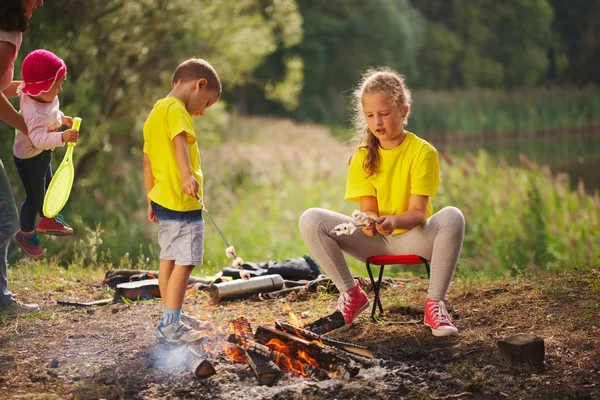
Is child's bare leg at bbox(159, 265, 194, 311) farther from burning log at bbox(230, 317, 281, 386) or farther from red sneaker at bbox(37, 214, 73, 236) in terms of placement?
red sneaker at bbox(37, 214, 73, 236)

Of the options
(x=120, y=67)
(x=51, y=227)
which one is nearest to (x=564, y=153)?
(x=120, y=67)

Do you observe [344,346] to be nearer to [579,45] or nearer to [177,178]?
[177,178]

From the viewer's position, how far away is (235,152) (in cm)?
1598

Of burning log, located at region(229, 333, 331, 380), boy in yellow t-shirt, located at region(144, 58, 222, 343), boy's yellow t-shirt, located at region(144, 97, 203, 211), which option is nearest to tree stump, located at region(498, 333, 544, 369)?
burning log, located at region(229, 333, 331, 380)

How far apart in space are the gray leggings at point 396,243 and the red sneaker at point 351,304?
0.05m

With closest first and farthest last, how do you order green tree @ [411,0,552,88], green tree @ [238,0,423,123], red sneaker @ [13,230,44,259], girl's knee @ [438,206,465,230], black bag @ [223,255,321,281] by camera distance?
girl's knee @ [438,206,465,230] < red sneaker @ [13,230,44,259] < black bag @ [223,255,321,281] < green tree @ [238,0,423,123] < green tree @ [411,0,552,88]

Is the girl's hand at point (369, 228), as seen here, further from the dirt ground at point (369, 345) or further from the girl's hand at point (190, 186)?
the girl's hand at point (190, 186)

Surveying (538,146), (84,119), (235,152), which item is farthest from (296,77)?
(538,146)

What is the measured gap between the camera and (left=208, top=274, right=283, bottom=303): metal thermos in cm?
521

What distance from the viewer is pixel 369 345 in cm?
419

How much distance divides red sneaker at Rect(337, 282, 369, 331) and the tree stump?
1022mm

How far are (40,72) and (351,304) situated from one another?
2.17 meters

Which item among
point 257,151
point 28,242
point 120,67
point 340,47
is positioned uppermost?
point 340,47

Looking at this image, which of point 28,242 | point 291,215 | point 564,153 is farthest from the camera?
point 564,153
